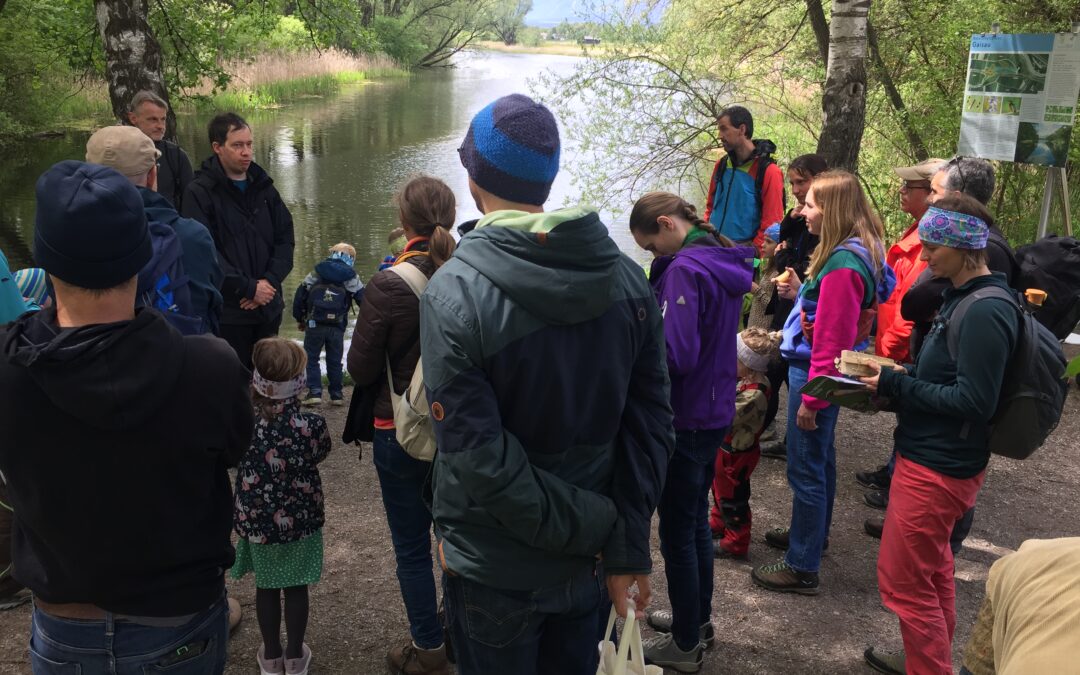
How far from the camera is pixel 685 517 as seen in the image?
3.19m

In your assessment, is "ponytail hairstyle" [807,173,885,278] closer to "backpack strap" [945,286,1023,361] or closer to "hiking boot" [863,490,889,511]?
"backpack strap" [945,286,1023,361]

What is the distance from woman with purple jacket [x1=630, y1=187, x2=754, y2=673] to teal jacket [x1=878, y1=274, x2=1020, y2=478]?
0.58 meters

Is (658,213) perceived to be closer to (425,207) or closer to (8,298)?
(425,207)

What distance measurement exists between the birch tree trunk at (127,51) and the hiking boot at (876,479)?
5126mm

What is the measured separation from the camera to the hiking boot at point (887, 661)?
3.42m

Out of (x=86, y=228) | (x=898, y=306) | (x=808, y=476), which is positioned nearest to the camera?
(x=86, y=228)

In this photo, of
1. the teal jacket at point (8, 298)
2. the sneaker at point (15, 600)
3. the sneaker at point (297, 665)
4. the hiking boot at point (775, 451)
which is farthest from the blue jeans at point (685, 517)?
the sneaker at point (15, 600)

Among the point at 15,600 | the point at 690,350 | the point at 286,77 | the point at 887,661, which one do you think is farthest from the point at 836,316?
the point at 286,77

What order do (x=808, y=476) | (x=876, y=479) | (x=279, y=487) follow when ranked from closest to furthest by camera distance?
1. (x=279, y=487)
2. (x=808, y=476)
3. (x=876, y=479)

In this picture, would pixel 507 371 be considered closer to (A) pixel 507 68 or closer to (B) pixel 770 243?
(B) pixel 770 243

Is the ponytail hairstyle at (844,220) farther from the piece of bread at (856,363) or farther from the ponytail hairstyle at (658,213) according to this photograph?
the ponytail hairstyle at (658,213)

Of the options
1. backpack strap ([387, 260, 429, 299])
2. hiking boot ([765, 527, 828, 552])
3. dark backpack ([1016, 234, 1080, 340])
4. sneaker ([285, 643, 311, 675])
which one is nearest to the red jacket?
dark backpack ([1016, 234, 1080, 340])

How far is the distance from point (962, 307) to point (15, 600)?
12.4ft

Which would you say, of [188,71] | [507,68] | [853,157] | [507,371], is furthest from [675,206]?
[507,68]
